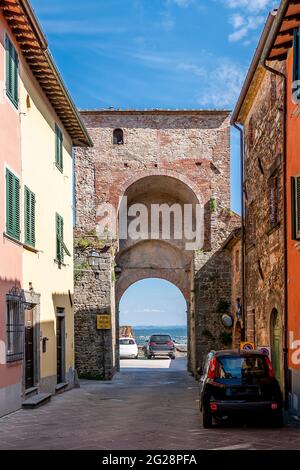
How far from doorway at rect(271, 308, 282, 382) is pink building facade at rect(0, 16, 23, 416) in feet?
18.3

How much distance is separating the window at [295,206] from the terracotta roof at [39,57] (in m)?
5.75

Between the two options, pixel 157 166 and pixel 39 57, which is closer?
pixel 39 57

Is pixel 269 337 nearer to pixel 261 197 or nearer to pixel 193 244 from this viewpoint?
pixel 261 197

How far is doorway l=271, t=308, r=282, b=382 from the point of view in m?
15.0

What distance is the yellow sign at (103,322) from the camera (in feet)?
78.6

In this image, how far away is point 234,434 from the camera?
403 inches

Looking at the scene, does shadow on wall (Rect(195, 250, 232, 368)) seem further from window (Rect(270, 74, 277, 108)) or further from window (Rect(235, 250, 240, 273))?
window (Rect(270, 74, 277, 108))

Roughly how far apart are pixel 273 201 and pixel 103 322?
1032cm

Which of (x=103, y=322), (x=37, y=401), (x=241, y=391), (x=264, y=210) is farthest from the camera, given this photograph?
(x=103, y=322)

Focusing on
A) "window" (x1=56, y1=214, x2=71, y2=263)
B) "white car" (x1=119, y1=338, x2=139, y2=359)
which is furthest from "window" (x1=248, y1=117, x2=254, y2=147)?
"white car" (x1=119, y1=338, x2=139, y2=359)

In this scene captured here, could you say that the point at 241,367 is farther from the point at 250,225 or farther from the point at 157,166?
the point at 157,166

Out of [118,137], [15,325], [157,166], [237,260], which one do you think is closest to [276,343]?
[15,325]

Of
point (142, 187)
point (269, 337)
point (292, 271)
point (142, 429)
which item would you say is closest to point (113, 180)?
point (142, 187)

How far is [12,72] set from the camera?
521 inches
